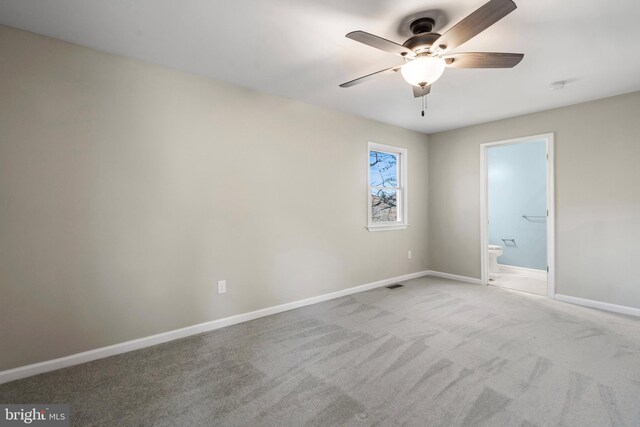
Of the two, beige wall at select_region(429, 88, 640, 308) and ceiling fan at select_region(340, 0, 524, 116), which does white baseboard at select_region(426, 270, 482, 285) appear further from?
ceiling fan at select_region(340, 0, 524, 116)

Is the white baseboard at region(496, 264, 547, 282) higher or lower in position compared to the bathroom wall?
lower

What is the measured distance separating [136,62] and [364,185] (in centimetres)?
290

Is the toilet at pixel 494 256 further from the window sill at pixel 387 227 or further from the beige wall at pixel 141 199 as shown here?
the beige wall at pixel 141 199

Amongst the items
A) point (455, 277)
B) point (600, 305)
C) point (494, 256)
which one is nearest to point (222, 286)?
point (455, 277)

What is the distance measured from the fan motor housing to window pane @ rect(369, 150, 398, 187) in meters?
2.43

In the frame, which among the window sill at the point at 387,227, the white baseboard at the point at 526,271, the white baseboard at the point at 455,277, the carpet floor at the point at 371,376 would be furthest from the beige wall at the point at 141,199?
the white baseboard at the point at 526,271

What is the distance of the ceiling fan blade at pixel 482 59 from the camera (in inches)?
73.5

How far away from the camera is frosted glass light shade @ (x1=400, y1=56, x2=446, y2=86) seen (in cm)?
191

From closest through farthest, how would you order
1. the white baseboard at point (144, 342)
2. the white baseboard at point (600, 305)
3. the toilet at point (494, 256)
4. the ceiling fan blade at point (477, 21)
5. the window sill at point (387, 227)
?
the ceiling fan blade at point (477, 21), the white baseboard at point (144, 342), the white baseboard at point (600, 305), the window sill at point (387, 227), the toilet at point (494, 256)

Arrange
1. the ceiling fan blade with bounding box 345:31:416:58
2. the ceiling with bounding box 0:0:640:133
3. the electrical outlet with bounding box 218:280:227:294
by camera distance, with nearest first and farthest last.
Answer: the ceiling fan blade with bounding box 345:31:416:58
the ceiling with bounding box 0:0:640:133
the electrical outlet with bounding box 218:280:227:294

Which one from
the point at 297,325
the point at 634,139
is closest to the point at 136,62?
the point at 297,325

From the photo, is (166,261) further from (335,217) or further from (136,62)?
(335,217)

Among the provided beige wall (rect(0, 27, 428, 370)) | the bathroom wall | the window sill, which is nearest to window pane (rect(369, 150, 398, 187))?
the window sill

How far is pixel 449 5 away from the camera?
1.82 metres
